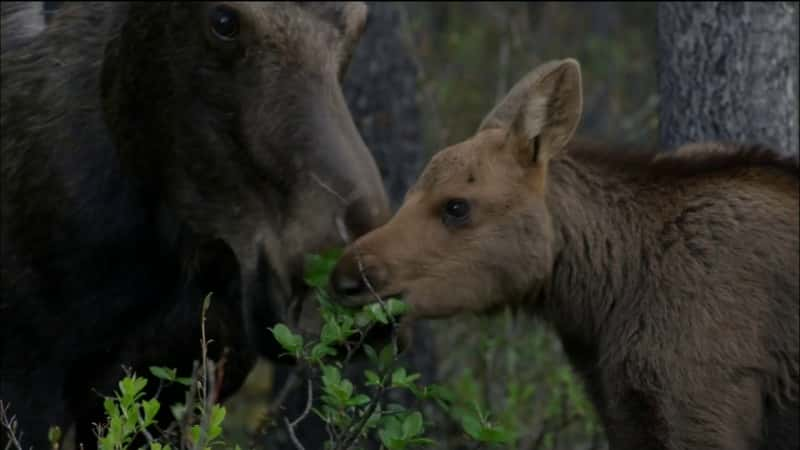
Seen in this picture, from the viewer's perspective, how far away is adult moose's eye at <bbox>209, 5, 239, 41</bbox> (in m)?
7.10

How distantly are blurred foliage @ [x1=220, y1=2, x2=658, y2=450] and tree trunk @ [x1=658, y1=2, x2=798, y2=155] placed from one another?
18.8 inches

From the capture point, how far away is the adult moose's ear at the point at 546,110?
19.2ft

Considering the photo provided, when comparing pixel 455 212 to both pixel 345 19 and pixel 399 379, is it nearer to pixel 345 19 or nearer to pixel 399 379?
pixel 399 379

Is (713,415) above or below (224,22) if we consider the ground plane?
below

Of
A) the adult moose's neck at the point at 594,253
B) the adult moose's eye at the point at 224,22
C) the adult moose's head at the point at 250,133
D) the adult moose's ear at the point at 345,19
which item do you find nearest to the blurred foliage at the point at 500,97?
the adult moose's neck at the point at 594,253

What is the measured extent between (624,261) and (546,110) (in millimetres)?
659

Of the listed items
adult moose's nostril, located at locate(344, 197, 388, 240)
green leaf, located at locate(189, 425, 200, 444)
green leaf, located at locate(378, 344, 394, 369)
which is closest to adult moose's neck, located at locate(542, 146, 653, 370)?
green leaf, located at locate(378, 344, 394, 369)

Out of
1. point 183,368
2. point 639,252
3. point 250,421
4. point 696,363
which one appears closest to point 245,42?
point 183,368

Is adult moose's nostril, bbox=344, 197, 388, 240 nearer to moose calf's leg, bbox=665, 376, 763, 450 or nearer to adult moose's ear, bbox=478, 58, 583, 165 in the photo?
adult moose's ear, bbox=478, 58, 583, 165

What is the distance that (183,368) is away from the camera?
767 centimetres

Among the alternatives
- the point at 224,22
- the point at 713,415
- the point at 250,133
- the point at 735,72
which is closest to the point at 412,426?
the point at 713,415

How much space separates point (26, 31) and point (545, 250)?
358cm

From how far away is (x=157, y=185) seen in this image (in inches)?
298

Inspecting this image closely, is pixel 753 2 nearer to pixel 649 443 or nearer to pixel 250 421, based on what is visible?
pixel 649 443
